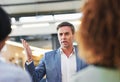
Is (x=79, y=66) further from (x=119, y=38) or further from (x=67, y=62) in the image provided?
(x=119, y=38)

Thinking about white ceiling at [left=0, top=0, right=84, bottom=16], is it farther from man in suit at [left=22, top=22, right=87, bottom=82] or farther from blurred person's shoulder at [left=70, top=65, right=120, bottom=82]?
blurred person's shoulder at [left=70, top=65, right=120, bottom=82]

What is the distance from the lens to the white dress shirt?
3409 millimetres

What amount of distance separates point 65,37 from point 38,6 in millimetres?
3395

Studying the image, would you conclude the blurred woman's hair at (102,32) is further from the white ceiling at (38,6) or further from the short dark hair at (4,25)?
the white ceiling at (38,6)

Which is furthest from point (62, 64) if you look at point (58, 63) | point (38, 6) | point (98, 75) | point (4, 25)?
point (38, 6)

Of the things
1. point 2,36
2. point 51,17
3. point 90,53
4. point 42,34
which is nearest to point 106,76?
point 90,53

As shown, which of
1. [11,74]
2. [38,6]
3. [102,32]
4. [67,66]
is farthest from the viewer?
[38,6]

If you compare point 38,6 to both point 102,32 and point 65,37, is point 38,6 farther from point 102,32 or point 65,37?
point 102,32

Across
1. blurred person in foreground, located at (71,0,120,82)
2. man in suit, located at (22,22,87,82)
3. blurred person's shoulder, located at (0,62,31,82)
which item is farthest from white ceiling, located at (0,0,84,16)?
blurred person in foreground, located at (71,0,120,82)

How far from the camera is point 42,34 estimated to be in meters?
7.65

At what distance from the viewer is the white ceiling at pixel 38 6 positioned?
659 centimetres

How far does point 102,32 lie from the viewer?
1.14m

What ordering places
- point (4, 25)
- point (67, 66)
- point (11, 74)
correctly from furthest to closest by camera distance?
point (67, 66)
point (4, 25)
point (11, 74)

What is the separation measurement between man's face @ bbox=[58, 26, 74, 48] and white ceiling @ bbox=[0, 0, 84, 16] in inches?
112
